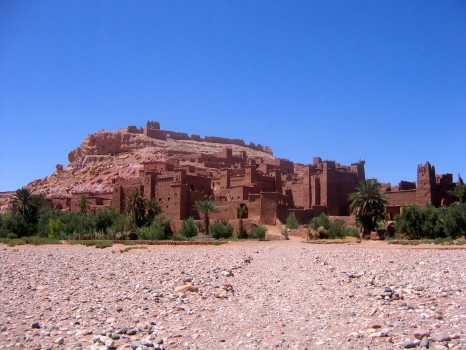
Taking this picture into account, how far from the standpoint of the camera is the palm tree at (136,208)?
45.1m

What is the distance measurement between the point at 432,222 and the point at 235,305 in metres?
26.2

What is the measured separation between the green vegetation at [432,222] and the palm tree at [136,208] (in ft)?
71.1

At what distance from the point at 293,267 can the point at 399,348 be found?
1244 centimetres

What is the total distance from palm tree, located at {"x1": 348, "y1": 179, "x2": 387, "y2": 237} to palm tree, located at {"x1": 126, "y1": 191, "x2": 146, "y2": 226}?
1845 cm

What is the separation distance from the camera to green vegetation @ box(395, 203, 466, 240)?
3406cm

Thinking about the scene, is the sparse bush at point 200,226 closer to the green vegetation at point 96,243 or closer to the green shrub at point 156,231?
the green shrub at point 156,231

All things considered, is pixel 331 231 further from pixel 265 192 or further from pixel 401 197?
pixel 401 197

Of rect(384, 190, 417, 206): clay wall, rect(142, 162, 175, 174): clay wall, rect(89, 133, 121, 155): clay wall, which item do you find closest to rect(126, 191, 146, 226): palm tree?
rect(142, 162, 175, 174): clay wall

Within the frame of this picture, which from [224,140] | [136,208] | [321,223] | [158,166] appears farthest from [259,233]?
[224,140]

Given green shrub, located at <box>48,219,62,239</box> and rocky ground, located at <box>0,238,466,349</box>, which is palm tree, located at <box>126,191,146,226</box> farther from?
rocky ground, located at <box>0,238,466,349</box>

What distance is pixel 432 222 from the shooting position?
35875mm

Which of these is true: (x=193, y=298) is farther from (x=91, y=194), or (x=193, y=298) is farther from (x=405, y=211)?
(x=91, y=194)

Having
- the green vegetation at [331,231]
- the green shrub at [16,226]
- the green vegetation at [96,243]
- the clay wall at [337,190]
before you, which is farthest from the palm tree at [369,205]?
the green shrub at [16,226]

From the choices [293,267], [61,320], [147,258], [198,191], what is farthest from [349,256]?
[198,191]
